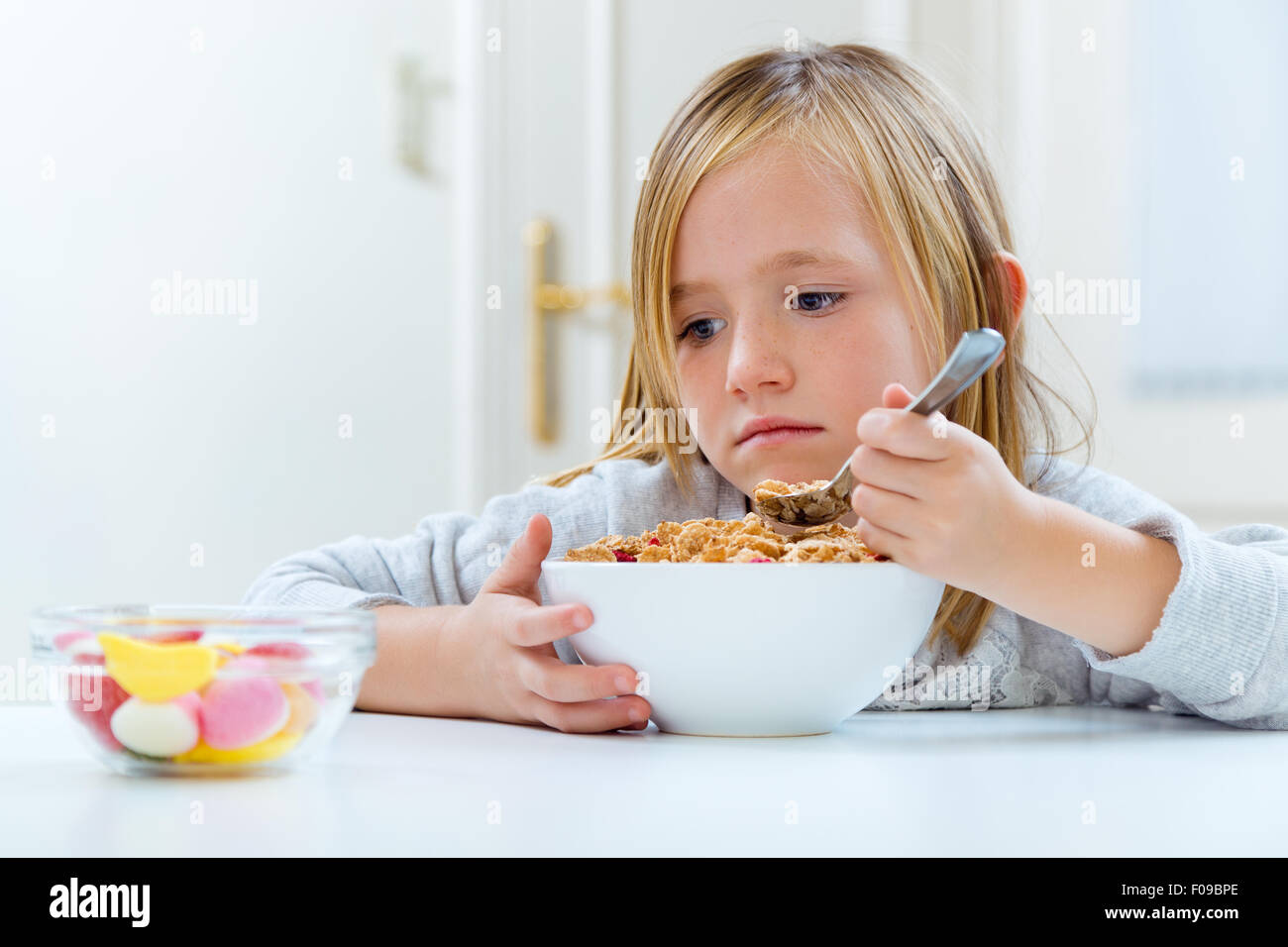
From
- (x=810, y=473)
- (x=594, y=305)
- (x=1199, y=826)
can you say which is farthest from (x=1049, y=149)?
(x=1199, y=826)

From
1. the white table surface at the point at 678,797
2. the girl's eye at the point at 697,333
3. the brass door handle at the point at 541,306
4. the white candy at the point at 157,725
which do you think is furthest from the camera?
the brass door handle at the point at 541,306

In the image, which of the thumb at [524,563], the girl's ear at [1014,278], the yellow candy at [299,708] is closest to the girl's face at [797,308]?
the girl's ear at [1014,278]

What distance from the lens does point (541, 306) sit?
7.71 ft

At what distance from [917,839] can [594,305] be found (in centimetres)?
195

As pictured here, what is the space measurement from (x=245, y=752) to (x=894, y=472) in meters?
0.36

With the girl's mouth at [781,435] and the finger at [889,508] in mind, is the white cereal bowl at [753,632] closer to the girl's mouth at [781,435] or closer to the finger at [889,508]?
the finger at [889,508]

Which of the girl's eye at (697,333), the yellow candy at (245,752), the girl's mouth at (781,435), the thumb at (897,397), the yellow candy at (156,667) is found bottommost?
the yellow candy at (245,752)

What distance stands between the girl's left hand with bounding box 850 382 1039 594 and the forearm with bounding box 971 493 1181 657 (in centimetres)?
3

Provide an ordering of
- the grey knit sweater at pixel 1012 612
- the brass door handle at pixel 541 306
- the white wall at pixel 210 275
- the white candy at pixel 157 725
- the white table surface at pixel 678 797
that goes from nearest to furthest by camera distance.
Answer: the white table surface at pixel 678 797 < the white candy at pixel 157 725 < the grey knit sweater at pixel 1012 612 < the white wall at pixel 210 275 < the brass door handle at pixel 541 306

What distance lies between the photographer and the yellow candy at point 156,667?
1.80ft

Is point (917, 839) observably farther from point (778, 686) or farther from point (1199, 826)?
point (778, 686)

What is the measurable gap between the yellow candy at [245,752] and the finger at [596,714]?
207 millimetres

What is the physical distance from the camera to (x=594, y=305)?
92.1 inches

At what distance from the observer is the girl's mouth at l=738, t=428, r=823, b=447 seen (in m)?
1.05
